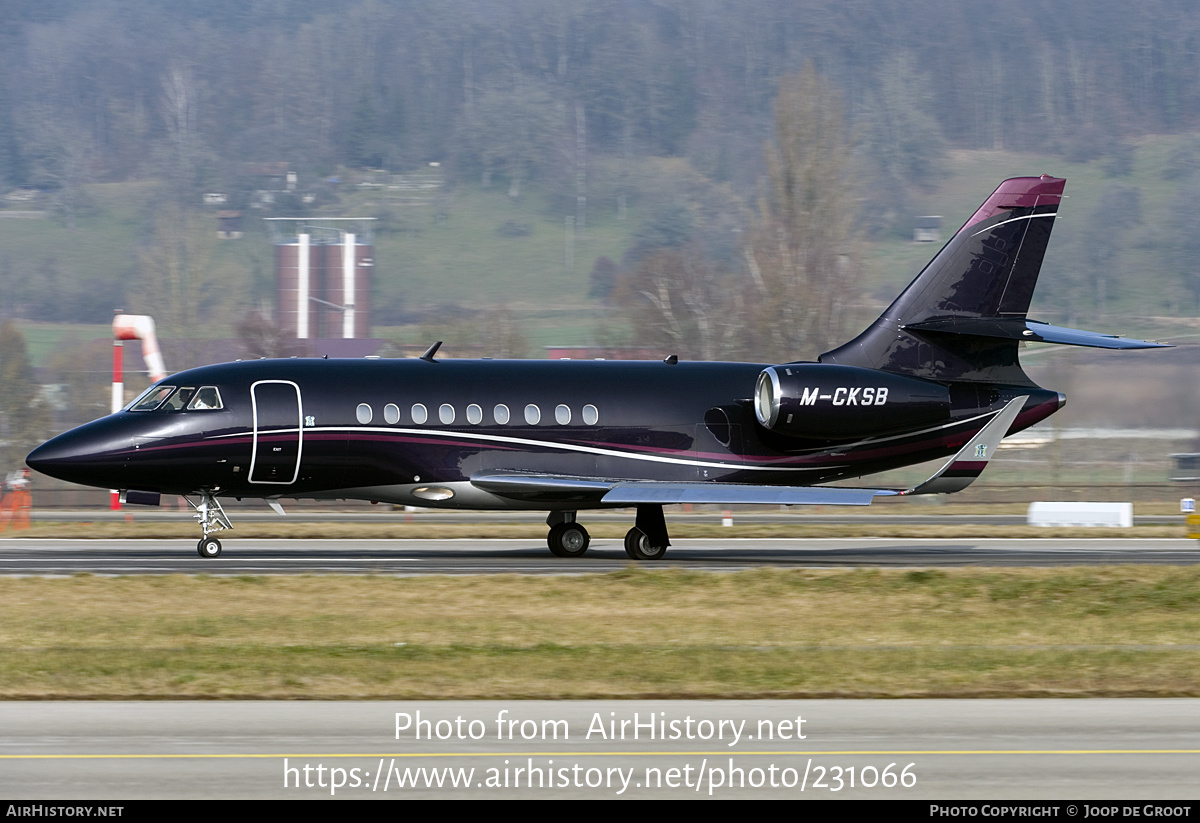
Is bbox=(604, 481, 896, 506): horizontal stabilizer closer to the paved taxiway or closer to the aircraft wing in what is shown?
the aircraft wing

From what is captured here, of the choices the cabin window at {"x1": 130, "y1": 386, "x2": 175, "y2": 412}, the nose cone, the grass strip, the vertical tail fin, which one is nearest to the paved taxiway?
the grass strip

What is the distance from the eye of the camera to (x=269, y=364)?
98.2 ft

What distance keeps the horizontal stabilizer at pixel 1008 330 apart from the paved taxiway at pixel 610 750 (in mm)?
17918

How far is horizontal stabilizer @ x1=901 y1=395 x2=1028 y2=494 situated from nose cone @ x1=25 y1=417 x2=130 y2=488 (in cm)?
1538

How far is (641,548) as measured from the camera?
3012cm

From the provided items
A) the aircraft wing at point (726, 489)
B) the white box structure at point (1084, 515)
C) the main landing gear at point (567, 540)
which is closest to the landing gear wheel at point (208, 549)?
the aircraft wing at point (726, 489)

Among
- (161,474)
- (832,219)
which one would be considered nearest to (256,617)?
(161,474)

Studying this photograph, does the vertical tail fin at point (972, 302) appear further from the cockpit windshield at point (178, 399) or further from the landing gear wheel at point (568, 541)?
the cockpit windshield at point (178, 399)

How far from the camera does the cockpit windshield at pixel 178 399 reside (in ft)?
94.6

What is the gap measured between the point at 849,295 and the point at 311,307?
69.2m

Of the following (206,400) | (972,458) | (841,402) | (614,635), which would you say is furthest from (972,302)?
(614,635)

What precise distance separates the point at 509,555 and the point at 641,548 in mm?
2794

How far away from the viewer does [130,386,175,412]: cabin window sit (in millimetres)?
28859

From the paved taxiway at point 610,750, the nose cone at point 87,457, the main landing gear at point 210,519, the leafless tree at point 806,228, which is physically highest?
the leafless tree at point 806,228
